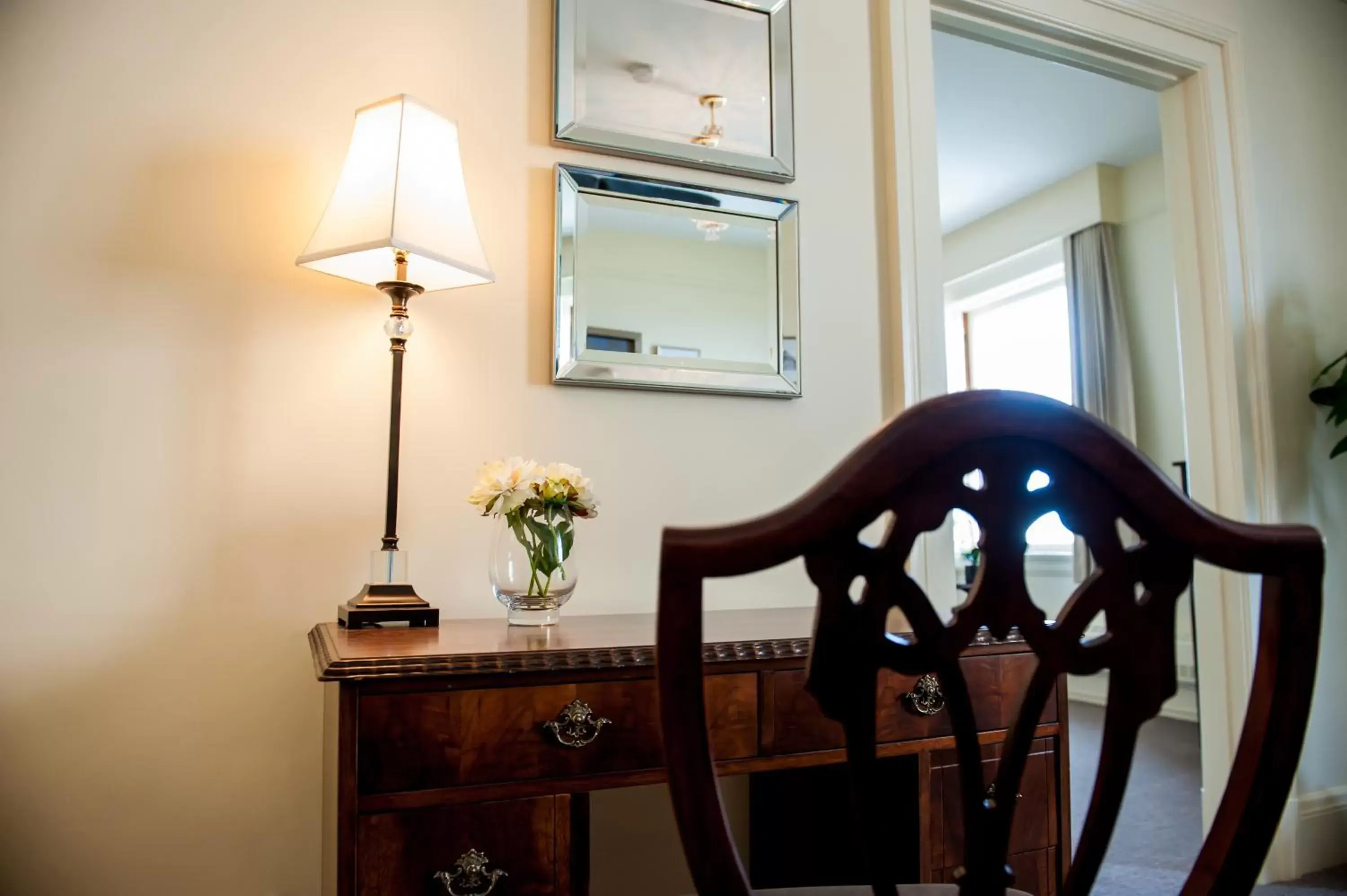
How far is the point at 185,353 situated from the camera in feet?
4.93

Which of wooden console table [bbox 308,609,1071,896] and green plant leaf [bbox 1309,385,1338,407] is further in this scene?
green plant leaf [bbox 1309,385,1338,407]

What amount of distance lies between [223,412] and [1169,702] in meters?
4.18

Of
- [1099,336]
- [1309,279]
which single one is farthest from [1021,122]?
[1309,279]

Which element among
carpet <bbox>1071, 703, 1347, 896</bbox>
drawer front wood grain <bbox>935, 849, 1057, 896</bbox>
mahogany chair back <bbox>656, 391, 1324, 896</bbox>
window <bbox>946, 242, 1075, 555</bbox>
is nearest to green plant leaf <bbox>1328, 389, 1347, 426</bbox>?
carpet <bbox>1071, 703, 1347, 896</bbox>

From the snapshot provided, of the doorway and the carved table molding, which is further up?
the doorway

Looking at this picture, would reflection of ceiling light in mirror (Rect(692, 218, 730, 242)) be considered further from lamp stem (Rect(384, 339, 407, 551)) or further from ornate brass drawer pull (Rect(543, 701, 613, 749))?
ornate brass drawer pull (Rect(543, 701, 613, 749))

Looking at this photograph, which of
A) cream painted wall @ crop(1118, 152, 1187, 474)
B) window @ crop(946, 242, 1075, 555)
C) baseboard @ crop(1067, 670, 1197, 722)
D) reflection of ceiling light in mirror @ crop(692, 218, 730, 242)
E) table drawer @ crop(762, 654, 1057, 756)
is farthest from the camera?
→ window @ crop(946, 242, 1075, 555)

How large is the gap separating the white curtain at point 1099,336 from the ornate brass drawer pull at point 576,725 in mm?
4088

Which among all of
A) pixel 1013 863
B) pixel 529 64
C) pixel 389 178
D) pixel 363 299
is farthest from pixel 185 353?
pixel 1013 863

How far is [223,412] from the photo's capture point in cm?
152

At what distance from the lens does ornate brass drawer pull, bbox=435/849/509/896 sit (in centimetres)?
106

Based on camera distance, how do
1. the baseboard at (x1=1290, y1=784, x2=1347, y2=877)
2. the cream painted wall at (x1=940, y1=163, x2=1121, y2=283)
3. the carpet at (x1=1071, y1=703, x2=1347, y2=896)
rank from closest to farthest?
the carpet at (x1=1071, y1=703, x2=1347, y2=896), the baseboard at (x1=1290, y1=784, x2=1347, y2=877), the cream painted wall at (x1=940, y1=163, x2=1121, y2=283)

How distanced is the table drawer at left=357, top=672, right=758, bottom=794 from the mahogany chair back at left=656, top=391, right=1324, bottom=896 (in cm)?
41

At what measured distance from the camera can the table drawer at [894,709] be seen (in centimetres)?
128
